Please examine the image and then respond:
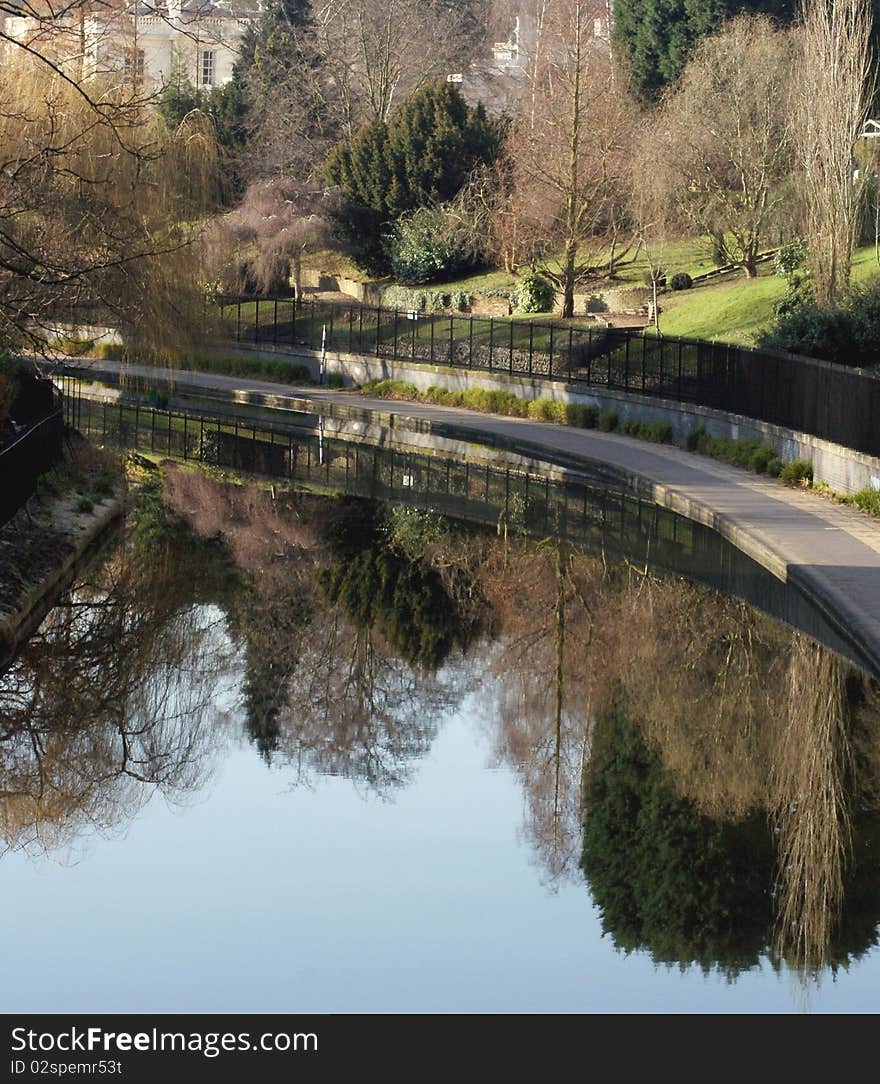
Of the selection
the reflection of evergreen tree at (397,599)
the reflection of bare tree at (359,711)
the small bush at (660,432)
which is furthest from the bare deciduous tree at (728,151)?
the reflection of bare tree at (359,711)

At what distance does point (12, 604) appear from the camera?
61.2 feet

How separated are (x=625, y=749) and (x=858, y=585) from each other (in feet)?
17.6

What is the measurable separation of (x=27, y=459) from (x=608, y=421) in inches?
716

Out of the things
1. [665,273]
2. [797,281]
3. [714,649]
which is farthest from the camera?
[665,273]

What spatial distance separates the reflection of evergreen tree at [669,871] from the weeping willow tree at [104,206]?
40.6 feet

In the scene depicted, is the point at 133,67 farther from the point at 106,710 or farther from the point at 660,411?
the point at 106,710

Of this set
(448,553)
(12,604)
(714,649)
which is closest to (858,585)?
(714,649)

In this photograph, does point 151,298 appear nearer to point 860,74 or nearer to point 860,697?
point 860,74

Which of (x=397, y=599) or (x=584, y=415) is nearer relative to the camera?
(x=397, y=599)

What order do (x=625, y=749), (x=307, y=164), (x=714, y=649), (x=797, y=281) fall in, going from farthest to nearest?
(x=307, y=164) → (x=797, y=281) → (x=714, y=649) → (x=625, y=749)

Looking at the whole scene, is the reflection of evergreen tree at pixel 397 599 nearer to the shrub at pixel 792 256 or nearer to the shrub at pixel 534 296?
the shrub at pixel 792 256

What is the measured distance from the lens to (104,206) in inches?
1209

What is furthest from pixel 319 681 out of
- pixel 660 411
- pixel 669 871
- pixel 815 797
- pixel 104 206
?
pixel 660 411

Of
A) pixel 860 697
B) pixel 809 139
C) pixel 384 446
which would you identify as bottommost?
pixel 384 446
